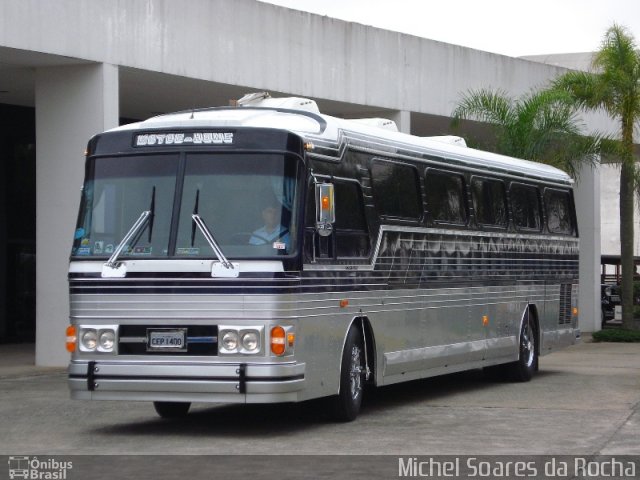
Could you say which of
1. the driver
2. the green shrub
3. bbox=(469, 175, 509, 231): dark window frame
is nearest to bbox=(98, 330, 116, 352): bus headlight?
the driver

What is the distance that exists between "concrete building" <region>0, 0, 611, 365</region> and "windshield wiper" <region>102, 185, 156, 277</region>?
723 cm

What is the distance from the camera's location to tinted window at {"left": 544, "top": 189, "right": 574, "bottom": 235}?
65.2 ft

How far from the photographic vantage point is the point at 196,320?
11.9 meters

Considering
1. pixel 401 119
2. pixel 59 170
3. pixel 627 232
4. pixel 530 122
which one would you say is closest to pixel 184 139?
pixel 59 170

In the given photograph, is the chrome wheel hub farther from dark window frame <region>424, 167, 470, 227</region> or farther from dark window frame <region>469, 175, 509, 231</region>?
dark window frame <region>469, 175, 509, 231</region>

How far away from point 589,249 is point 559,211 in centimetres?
1433

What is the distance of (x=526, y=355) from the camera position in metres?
18.7

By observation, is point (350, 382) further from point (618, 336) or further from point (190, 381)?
point (618, 336)

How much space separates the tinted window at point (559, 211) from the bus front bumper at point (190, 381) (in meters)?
8.60

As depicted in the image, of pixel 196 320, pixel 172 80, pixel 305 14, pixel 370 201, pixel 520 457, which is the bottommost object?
pixel 520 457

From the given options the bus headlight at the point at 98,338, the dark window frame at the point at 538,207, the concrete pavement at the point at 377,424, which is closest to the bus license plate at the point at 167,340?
the bus headlight at the point at 98,338

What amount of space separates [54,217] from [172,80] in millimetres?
2990

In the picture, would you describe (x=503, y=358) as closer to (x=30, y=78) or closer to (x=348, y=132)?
(x=348, y=132)

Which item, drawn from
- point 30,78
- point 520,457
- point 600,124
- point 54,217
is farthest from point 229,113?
point 600,124
